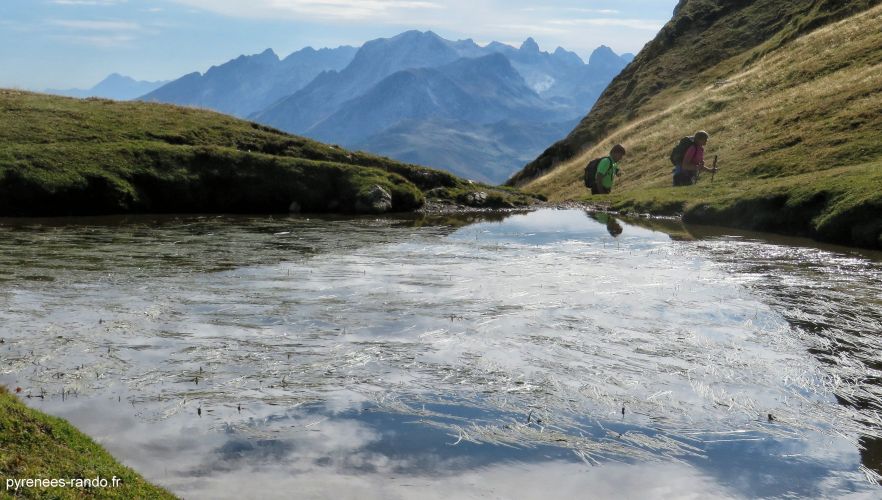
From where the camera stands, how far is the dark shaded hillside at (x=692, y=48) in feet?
310

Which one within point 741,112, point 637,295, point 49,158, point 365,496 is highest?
point 741,112

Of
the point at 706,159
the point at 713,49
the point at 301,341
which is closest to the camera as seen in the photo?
the point at 301,341

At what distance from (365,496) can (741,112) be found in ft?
209

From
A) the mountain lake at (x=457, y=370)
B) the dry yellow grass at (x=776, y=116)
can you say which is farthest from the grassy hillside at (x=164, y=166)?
the dry yellow grass at (x=776, y=116)

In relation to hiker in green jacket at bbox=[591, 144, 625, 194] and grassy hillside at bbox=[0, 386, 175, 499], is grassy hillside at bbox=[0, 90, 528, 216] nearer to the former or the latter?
hiker in green jacket at bbox=[591, 144, 625, 194]

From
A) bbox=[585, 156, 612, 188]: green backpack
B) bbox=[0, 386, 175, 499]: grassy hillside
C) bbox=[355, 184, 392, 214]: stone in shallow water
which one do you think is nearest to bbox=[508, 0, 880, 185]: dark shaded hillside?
bbox=[585, 156, 612, 188]: green backpack

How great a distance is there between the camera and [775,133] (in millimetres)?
56250

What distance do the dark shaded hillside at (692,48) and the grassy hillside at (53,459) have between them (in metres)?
91.2

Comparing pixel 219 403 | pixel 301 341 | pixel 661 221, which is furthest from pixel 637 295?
pixel 661 221

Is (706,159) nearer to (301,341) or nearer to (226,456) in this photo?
(301,341)

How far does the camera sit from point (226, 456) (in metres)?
12.7

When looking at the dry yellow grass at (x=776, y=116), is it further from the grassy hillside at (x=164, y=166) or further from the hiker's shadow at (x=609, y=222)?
Result: the grassy hillside at (x=164, y=166)
